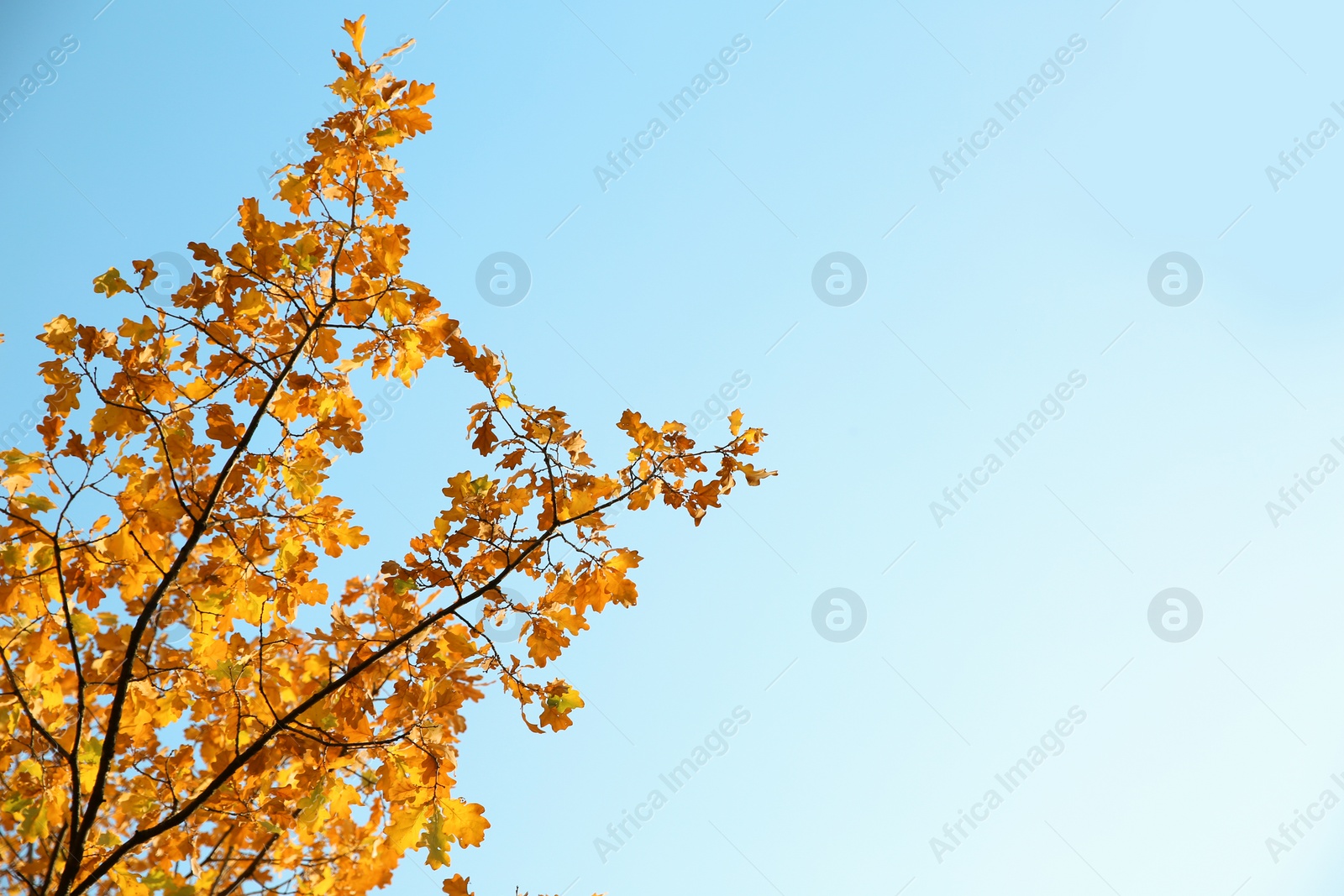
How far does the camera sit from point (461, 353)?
86.9 inches

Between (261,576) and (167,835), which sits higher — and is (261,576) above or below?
above

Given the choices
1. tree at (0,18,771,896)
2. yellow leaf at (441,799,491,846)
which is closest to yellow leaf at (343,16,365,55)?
tree at (0,18,771,896)

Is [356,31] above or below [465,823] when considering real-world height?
above

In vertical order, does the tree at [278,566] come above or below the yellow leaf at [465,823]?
above

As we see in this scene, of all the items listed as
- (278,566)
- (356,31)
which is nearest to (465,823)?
(278,566)

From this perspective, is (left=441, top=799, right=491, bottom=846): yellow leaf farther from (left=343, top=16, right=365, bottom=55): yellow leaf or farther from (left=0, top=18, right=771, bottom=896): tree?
(left=343, top=16, right=365, bottom=55): yellow leaf

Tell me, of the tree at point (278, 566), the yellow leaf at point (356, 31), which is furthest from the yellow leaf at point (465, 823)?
the yellow leaf at point (356, 31)

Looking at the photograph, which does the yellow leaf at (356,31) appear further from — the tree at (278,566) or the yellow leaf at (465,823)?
the yellow leaf at (465,823)

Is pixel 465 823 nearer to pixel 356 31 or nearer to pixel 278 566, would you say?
pixel 278 566

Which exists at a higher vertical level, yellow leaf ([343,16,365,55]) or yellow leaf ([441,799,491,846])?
yellow leaf ([343,16,365,55])

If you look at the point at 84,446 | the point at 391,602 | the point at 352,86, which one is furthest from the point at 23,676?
the point at 352,86

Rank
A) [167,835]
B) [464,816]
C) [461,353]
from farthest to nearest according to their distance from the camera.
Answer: [167,835]
[461,353]
[464,816]

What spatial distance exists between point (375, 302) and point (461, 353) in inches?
12.8

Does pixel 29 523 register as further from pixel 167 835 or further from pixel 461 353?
pixel 461 353
